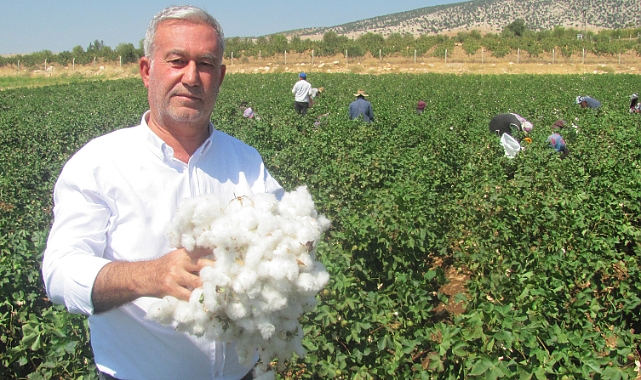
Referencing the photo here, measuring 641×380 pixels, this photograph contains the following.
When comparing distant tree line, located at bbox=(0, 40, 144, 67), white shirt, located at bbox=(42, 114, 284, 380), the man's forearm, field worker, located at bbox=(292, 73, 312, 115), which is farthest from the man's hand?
distant tree line, located at bbox=(0, 40, 144, 67)

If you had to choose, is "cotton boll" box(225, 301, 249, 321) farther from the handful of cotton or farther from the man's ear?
the man's ear

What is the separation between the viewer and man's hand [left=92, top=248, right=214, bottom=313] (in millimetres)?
1330

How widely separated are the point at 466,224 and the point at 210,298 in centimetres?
412

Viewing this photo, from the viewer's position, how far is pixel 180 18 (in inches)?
64.8

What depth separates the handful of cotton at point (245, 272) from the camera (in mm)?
1274

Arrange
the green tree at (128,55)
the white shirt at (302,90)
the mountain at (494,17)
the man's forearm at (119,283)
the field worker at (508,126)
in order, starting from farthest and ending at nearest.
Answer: the mountain at (494,17), the green tree at (128,55), the white shirt at (302,90), the field worker at (508,126), the man's forearm at (119,283)

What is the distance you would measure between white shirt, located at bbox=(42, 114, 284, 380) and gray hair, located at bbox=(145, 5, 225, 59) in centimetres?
29

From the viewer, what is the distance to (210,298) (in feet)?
4.11

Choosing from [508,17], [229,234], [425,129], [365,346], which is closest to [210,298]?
[229,234]

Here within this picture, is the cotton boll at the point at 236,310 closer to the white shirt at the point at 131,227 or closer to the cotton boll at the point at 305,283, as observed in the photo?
the cotton boll at the point at 305,283

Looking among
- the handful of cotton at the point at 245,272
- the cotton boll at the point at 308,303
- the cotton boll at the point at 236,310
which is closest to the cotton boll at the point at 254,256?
the handful of cotton at the point at 245,272

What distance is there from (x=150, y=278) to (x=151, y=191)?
0.39m

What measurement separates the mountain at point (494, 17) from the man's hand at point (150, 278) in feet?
463

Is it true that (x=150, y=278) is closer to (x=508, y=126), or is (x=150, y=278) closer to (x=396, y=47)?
(x=508, y=126)
